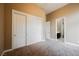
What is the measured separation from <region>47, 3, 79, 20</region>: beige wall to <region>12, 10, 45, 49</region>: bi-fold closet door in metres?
0.27

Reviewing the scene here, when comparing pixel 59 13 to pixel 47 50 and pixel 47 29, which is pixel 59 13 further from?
pixel 47 50

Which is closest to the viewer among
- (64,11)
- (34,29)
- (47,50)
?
(47,50)

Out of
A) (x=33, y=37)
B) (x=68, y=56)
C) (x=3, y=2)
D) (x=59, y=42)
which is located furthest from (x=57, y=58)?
(x=3, y=2)

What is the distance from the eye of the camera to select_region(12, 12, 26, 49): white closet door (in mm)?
2438

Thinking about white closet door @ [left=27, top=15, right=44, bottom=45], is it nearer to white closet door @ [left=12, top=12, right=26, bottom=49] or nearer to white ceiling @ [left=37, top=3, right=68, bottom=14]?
white closet door @ [left=12, top=12, right=26, bottom=49]

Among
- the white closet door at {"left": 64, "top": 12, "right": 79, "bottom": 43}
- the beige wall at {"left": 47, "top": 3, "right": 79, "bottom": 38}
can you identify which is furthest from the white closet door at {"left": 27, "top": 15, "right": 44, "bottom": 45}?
the white closet door at {"left": 64, "top": 12, "right": 79, "bottom": 43}

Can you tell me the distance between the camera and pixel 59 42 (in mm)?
2590

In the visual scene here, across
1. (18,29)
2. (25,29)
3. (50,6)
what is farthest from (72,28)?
(18,29)

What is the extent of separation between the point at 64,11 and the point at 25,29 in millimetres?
1050

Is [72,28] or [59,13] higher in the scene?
[59,13]

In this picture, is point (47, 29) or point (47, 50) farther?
point (47, 29)

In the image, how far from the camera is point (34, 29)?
267cm

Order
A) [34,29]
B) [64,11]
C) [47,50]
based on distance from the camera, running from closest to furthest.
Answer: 1. [47,50]
2. [64,11]
3. [34,29]

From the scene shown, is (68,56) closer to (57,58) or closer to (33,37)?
(57,58)
